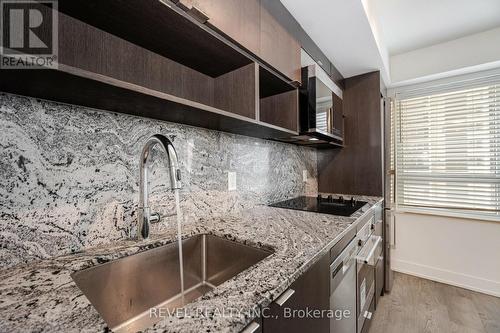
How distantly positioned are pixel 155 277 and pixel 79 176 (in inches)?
18.1

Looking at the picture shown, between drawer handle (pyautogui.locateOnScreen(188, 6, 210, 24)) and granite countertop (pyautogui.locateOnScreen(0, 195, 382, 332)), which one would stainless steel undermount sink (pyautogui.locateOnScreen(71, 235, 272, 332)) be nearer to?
granite countertop (pyautogui.locateOnScreen(0, 195, 382, 332))

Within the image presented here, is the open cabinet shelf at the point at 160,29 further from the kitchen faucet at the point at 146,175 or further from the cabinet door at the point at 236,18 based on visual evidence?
the kitchen faucet at the point at 146,175

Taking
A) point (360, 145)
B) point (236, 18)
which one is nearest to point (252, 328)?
point (236, 18)

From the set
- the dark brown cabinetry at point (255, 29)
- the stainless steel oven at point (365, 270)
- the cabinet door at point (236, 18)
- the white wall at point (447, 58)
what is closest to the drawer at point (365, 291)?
the stainless steel oven at point (365, 270)

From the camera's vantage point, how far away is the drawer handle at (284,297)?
0.56 m

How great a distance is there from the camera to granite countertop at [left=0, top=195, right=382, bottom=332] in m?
0.41

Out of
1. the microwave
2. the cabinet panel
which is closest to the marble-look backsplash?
the cabinet panel

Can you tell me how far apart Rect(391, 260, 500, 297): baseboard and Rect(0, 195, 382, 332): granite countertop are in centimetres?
225

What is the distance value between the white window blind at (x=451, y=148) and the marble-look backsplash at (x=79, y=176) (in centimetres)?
248

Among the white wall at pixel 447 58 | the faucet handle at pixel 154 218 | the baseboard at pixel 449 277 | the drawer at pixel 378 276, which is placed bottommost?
the baseboard at pixel 449 277

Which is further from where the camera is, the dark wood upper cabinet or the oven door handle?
the dark wood upper cabinet

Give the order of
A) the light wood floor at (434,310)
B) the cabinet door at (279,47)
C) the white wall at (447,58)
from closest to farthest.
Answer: the cabinet door at (279,47)
the light wood floor at (434,310)
the white wall at (447,58)

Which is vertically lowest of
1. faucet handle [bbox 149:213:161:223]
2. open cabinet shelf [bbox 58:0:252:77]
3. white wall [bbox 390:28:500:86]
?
faucet handle [bbox 149:213:161:223]

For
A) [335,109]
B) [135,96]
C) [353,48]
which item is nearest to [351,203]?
[335,109]
